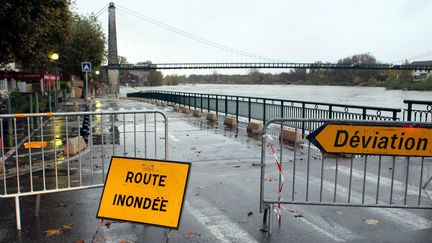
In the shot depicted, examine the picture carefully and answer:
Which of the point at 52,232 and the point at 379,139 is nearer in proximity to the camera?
the point at 52,232

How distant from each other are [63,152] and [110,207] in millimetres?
6281

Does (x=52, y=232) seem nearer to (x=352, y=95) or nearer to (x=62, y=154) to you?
(x=62, y=154)

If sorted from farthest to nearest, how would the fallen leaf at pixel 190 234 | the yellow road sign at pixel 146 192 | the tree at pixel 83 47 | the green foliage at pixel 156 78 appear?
the green foliage at pixel 156 78 → the tree at pixel 83 47 → the fallen leaf at pixel 190 234 → the yellow road sign at pixel 146 192

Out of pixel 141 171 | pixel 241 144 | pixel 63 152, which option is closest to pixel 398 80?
pixel 241 144

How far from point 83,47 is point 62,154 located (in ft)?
134

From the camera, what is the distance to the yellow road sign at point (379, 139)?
202 inches

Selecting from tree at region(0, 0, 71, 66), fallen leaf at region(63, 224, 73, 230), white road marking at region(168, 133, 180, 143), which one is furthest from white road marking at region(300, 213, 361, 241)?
tree at region(0, 0, 71, 66)

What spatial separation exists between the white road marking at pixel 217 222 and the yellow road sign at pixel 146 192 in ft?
2.81

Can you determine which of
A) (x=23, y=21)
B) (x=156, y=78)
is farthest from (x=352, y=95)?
(x=156, y=78)

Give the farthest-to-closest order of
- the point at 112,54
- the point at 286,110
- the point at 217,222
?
the point at 112,54 < the point at 286,110 < the point at 217,222

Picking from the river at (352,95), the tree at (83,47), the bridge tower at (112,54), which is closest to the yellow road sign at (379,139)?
the river at (352,95)

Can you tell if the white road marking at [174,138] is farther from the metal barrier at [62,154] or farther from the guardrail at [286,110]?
the guardrail at [286,110]

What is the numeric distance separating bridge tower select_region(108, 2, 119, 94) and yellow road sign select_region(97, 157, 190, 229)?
78290mm

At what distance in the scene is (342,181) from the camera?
7.46 m
